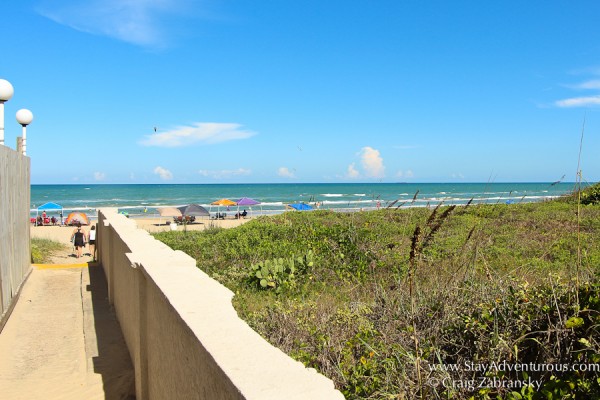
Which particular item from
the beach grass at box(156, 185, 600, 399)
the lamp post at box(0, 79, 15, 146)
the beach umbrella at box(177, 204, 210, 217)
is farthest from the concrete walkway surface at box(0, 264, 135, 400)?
the beach umbrella at box(177, 204, 210, 217)

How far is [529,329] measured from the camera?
323 centimetres

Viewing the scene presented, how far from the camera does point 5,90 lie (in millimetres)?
Answer: 8359

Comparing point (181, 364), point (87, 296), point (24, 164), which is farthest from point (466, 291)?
point (24, 164)

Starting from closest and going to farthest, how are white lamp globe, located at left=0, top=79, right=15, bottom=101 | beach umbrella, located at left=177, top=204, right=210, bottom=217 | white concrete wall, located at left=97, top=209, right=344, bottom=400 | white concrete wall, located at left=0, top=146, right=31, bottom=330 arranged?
white concrete wall, located at left=97, top=209, right=344, bottom=400, white concrete wall, located at left=0, top=146, right=31, bottom=330, white lamp globe, located at left=0, top=79, right=15, bottom=101, beach umbrella, located at left=177, top=204, right=210, bottom=217

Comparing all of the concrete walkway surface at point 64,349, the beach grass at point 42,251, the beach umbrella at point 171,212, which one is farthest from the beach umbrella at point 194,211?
the concrete walkway surface at point 64,349

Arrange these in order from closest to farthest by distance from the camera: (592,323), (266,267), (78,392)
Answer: (592,323) → (78,392) → (266,267)

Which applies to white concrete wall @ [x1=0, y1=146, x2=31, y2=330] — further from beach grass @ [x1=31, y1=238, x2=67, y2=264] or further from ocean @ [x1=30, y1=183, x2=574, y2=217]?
ocean @ [x1=30, y1=183, x2=574, y2=217]

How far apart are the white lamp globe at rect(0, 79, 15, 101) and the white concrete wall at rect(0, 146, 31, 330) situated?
1.00 metres

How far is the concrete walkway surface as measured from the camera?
4895 millimetres

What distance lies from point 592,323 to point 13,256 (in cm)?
757

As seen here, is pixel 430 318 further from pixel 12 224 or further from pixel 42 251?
pixel 42 251

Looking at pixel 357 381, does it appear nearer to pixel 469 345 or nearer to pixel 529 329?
pixel 469 345

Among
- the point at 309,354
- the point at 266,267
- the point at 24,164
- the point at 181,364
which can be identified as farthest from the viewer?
the point at 24,164

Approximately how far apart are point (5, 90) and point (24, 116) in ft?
8.03
